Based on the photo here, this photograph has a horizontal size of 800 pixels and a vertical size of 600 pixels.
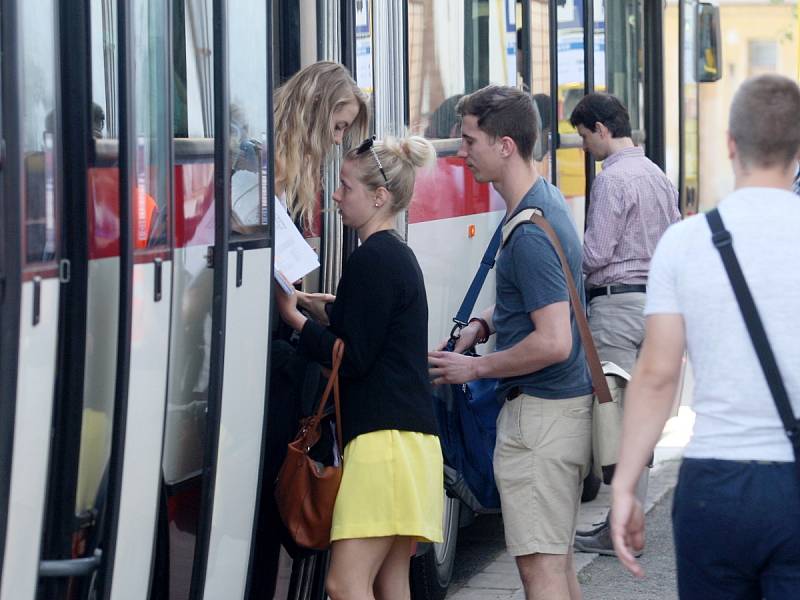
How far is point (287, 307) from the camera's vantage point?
4043mm

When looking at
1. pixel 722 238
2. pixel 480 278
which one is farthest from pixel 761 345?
pixel 480 278

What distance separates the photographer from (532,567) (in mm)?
4211

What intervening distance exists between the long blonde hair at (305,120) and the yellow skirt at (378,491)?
75cm

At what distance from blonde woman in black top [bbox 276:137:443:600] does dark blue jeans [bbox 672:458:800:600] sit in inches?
45.1

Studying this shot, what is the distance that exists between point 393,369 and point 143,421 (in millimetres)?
799

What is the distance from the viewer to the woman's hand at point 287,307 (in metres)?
4.02

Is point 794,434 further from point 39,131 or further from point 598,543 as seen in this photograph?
point 598,543

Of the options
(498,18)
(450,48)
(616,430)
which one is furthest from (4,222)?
(498,18)

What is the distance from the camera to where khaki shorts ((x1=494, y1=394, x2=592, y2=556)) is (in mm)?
4164

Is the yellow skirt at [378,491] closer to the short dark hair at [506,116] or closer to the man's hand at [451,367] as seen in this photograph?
the man's hand at [451,367]

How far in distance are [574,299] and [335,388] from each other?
0.73 meters

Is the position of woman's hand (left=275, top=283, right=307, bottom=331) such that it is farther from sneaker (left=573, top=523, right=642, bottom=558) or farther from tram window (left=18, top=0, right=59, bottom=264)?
sneaker (left=573, top=523, right=642, bottom=558)

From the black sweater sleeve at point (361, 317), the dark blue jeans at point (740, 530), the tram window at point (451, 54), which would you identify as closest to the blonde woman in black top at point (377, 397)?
the black sweater sleeve at point (361, 317)

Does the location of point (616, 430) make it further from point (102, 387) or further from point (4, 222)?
point (4, 222)
